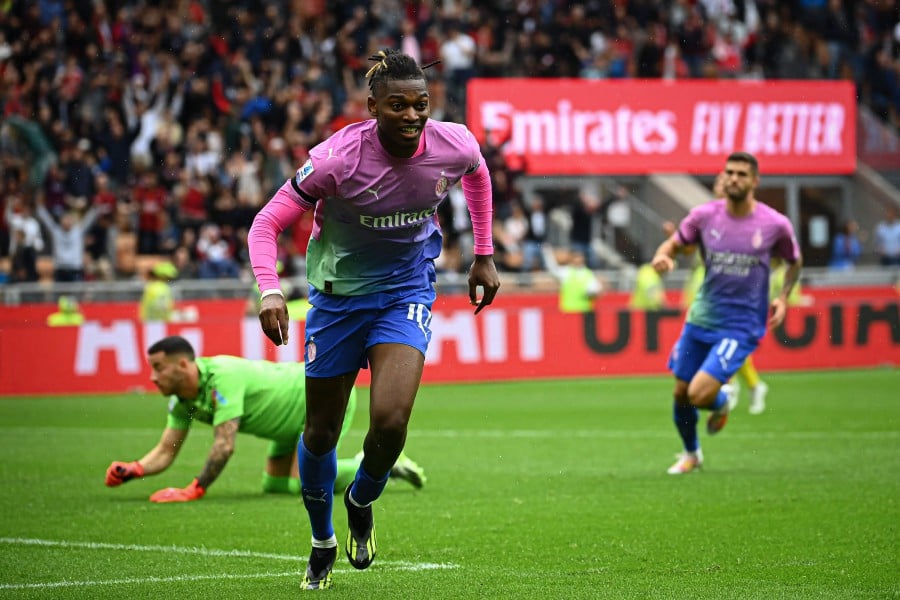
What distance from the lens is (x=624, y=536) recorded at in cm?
805

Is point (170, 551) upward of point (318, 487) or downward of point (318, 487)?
downward

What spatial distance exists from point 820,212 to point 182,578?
2751 cm

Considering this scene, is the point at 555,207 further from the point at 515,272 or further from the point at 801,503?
the point at 801,503

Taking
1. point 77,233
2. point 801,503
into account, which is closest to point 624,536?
point 801,503

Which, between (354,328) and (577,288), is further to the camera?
(577,288)

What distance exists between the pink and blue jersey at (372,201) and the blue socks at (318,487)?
0.78m

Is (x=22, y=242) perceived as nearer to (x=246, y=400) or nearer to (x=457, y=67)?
(x=457, y=67)

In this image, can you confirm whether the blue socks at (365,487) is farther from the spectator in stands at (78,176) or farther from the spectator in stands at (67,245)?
the spectator in stands at (78,176)

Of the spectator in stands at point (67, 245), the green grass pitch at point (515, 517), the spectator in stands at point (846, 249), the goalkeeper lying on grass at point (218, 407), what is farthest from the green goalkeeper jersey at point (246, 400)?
the spectator in stands at point (846, 249)

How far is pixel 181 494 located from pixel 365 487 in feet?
12.0

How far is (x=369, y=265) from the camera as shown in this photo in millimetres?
6660

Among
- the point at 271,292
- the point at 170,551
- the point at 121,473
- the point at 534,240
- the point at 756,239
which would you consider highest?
A: the point at 271,292

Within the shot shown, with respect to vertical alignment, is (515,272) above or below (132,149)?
below

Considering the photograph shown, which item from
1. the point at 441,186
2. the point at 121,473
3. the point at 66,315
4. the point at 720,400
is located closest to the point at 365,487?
the point at 441,186
